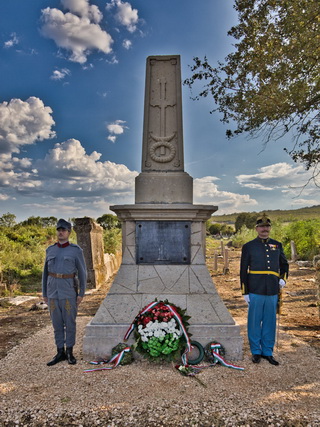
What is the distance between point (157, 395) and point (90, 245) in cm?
604

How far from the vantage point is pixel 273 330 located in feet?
13.8

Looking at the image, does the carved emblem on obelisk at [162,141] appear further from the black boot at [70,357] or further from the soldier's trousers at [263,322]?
the black boot at [70,357]

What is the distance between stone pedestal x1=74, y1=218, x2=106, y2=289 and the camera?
898 cm

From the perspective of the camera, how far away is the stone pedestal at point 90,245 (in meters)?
8.98

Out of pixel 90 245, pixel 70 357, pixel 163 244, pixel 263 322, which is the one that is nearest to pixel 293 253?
pixel 90 245

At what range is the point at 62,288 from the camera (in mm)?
4109

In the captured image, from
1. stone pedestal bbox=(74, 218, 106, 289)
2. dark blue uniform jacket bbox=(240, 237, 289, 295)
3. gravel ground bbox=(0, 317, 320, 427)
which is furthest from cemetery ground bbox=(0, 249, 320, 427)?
stone pedestal bbox=(74, 218, 106, 289)

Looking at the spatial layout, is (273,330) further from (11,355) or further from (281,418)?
(11,355)

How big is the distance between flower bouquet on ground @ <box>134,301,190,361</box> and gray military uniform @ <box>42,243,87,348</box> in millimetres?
869

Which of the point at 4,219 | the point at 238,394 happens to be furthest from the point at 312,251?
the point at 4,219

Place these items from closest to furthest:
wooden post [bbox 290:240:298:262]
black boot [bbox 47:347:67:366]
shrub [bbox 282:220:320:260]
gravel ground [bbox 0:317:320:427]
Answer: gravel ground [bbox 0:317:320:427] < black boot [bbox 47:347:67:366] < shrub [bbox 282:220:320:260] < wooden post [bbox 290:240:298:262]

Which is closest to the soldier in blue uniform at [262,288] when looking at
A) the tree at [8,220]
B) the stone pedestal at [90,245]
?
the stone pedestal at [90,245]

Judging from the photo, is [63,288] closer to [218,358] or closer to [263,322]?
[218,358]

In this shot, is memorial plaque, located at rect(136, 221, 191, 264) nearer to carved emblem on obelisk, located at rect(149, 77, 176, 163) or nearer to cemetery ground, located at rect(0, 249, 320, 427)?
carved emblem on obelisk, located at rect(149, 77, 176, 163)
